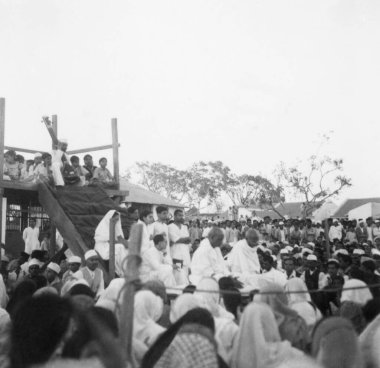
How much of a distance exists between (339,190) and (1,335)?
107 ft

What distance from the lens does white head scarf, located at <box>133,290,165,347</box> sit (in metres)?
4.47

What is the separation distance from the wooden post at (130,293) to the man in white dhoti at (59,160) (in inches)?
304

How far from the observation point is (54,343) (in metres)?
2.74

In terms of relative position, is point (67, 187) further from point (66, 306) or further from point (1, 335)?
point (66, 306)

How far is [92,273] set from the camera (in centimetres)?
862

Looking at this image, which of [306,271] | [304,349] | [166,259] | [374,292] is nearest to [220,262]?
[166,259]

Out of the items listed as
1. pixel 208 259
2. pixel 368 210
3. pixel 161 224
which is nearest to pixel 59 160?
pixel 161 224

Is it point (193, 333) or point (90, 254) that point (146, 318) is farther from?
point (90, 254)

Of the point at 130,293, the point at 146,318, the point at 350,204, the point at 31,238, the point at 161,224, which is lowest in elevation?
the point at 146,318

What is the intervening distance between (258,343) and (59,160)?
8.83 meters

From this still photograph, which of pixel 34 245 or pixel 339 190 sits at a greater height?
pixel 339 190

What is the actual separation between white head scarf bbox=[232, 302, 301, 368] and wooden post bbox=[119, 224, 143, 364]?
0.85 metres

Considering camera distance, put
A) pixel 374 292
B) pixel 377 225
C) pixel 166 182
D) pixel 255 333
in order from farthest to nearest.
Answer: pixel 166 182, pixel 377 225, pixel 374 292, pixel 255 333

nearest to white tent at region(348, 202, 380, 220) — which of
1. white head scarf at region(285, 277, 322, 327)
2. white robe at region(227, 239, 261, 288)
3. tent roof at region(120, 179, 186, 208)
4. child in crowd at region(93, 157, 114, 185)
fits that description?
tent roof at region(120, 179, 186, 208)
